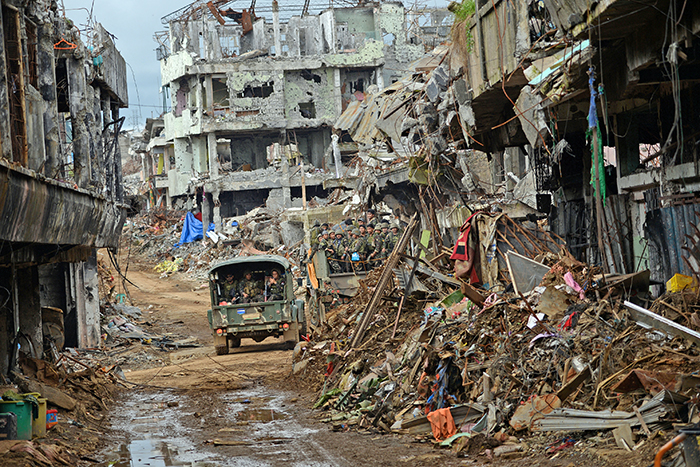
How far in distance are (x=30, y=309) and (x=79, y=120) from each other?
Answer: 19.3 feet

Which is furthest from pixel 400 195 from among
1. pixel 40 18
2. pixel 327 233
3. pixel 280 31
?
pixel 280 31

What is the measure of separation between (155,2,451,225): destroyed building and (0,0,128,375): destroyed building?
79.7ft

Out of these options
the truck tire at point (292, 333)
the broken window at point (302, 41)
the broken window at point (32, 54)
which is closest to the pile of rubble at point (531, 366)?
the truck tire at point (292, 333)

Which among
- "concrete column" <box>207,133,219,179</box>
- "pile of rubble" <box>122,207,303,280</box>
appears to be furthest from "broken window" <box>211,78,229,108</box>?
"pile of rubble" <box>122,207,303,280</box>

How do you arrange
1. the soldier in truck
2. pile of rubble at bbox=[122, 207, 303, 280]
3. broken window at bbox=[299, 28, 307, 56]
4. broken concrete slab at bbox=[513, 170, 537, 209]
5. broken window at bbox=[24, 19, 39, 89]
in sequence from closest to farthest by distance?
broken window at bbox=[24, 19, 39, 89], broken concrete slab at bbox=[513, 170, 537, 209], the soldier in truck, pile of rubble at bbox=[122, 207, 303, 280], broken window at bbox=[299, 28, 307, 56]

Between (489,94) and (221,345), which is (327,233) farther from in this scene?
(489,94)

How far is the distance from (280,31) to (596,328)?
49551 millimetres

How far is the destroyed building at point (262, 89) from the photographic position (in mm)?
49688

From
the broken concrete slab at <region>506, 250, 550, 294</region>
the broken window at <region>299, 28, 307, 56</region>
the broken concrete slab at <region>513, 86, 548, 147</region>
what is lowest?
the broken concrete slab at <region>506, 250, 550, 294</region>

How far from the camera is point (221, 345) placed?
2064 cm

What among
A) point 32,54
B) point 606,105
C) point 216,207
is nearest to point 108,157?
A: point 32,54

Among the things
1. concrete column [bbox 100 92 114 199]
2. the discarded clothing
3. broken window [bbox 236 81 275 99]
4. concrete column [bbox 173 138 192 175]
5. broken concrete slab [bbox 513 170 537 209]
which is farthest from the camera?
concrete column [bbox 173 138 192 175]

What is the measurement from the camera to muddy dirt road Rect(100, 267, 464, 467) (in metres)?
8.94

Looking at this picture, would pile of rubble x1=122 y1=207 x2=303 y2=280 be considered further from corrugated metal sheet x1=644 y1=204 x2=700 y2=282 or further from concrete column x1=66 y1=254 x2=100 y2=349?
corrugated metal sheet x1=644 y1=204 x2=700 y2=282
